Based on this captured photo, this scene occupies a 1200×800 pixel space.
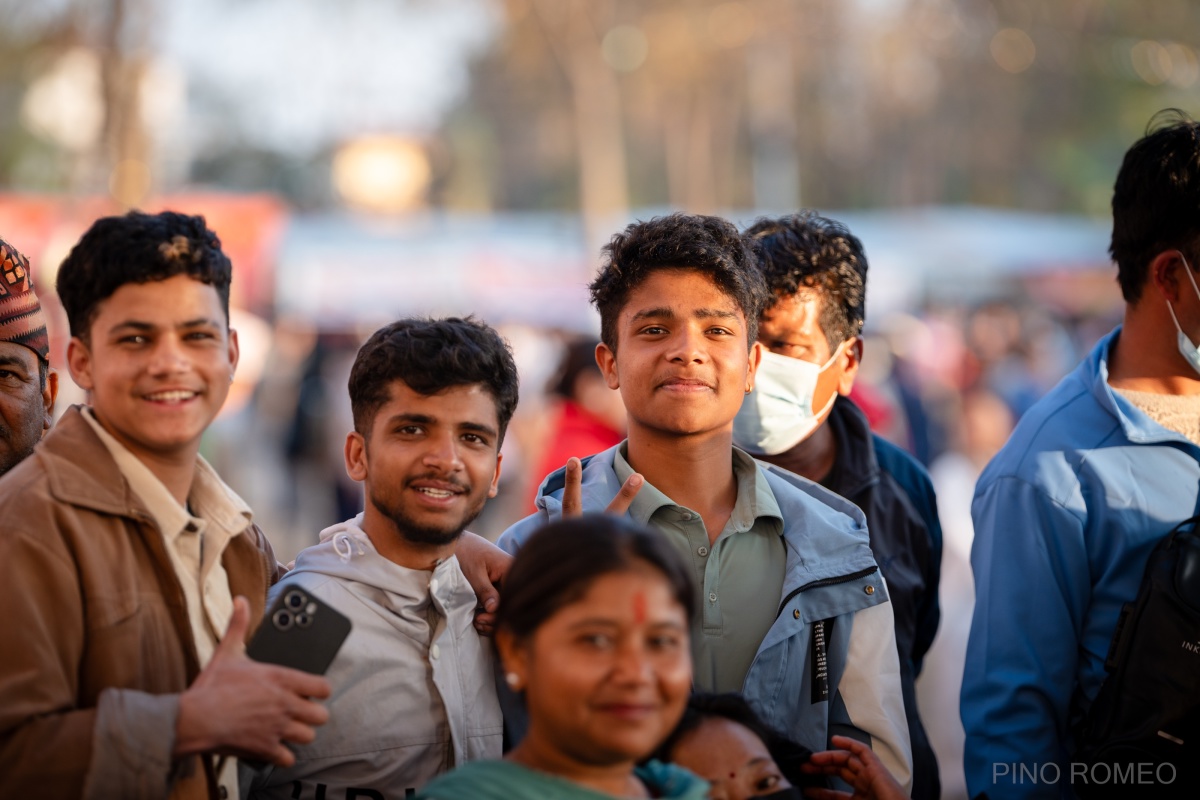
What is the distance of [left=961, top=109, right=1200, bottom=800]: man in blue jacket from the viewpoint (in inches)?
131

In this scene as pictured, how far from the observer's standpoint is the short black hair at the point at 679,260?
11.2 feet

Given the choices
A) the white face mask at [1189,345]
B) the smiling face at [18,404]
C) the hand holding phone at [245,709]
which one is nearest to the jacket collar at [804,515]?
the hand holding phone at [245,709]

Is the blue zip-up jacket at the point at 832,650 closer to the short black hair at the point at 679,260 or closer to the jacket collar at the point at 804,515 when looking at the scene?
the jacket collar at the point at 804,515

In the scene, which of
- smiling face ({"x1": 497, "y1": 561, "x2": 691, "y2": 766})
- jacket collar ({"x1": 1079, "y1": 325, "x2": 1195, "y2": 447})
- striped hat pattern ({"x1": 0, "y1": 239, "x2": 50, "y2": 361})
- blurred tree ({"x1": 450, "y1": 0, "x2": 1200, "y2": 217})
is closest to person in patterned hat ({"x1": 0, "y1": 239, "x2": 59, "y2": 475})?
striped hat pattern ({"x1": 0, "y1": 239, "x2": 50, "y2": 361})

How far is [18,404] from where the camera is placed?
327 centimetres

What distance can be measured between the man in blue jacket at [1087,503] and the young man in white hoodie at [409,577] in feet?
4.58

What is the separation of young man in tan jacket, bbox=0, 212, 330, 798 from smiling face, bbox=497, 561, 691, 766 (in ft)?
1.58

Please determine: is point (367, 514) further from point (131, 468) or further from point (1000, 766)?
point (1000, 766)

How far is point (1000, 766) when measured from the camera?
10.8 ft

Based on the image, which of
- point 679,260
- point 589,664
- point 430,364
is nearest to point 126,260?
point 430,364

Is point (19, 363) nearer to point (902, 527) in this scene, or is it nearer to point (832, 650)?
point (832, 650)

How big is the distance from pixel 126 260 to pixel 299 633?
90cm

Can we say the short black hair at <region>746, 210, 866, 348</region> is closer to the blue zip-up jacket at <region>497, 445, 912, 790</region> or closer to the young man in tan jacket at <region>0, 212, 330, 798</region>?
the blue zip-up jacket at <region>497, 445, 912, 790</region>

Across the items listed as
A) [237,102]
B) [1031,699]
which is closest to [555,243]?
[237,102]
